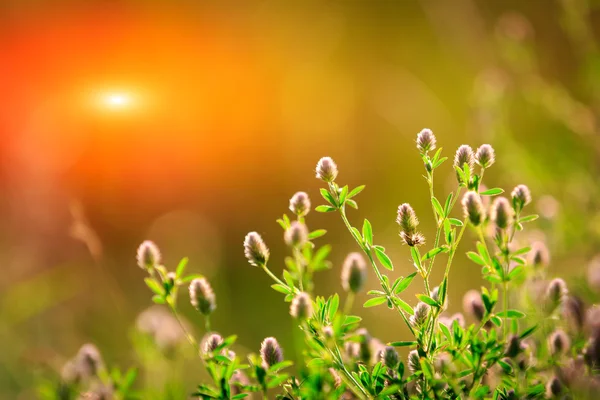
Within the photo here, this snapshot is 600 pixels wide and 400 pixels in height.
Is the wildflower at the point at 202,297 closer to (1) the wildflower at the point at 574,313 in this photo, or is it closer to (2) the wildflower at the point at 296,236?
(2) the wildflower at the point at 296,236

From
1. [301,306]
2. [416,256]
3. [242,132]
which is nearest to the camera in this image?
[301,306]

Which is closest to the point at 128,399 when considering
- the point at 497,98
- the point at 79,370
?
the point at 79,370

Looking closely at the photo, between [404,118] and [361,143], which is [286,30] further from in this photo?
[404,118]

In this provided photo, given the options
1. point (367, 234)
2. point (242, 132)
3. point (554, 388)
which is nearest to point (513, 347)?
point (554, 388)

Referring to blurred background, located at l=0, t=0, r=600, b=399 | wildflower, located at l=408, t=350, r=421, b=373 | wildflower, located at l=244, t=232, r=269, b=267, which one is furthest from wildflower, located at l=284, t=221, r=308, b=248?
blurred background, located at l=0, t=0, r=600, b=399

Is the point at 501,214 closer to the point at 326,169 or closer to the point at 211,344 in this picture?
the point at 326,169

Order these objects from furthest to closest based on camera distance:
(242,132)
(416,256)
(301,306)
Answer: (242,132) < (416,256) < (301,306)

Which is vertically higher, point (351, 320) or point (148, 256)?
point (148, 256)

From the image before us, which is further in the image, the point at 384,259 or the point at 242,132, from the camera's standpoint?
the point at 242,132
